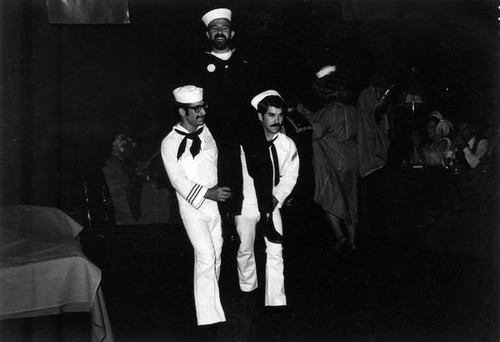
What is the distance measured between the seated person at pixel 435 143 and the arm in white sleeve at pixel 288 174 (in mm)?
2588

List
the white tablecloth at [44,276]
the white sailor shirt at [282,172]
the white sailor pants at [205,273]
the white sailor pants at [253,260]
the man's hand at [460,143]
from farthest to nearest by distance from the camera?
the man's hand at [460,143] < the white sailor shirt at [282,172] < the white sailor pants at [253,260] < the white sailor pants at [205,273] < the white tablecloth at [44,276]

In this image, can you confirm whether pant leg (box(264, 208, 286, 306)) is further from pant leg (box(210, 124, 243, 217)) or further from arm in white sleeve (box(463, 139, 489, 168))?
arm in white sleeve (box(463, 139, 489, 168))

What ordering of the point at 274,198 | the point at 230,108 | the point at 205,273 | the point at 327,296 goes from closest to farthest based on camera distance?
the point at 205,273 → the point at 274,198 → the point at 230,108 → the point at 327,296

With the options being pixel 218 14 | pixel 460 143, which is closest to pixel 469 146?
pixel 460 143

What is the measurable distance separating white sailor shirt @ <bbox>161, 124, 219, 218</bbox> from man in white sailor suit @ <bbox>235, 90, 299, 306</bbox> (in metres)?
0.27

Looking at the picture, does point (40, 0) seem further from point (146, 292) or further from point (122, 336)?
point (122, 336)

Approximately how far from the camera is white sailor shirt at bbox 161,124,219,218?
145 inches

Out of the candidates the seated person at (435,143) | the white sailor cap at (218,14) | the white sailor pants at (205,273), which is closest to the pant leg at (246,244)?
the white sailor pants at (205,273)

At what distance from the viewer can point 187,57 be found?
20.9 ft

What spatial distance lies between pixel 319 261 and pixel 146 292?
1804mm

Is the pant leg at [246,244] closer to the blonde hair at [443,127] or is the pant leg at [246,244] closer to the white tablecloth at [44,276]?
the white tablecloth at [44,276]

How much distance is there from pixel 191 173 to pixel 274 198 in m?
0.63

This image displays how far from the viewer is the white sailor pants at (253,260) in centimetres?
386

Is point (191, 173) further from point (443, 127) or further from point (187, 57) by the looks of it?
point (443, 127)
